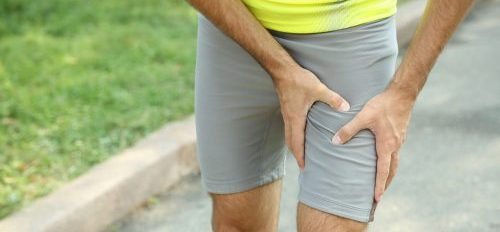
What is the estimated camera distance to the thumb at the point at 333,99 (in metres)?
2.03

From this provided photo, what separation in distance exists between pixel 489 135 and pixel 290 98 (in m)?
2.77

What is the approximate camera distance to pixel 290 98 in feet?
6.89

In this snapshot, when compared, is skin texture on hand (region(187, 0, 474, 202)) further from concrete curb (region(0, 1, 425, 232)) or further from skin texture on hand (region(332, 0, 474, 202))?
concrete curb (region(0, 1, 425, 232))

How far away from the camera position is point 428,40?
2.03 metres

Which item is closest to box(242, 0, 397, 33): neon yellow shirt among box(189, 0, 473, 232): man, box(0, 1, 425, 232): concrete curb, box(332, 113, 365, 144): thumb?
box(189, 0, 473, 232): man

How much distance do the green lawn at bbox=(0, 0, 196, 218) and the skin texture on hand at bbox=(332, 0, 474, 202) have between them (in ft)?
6.75

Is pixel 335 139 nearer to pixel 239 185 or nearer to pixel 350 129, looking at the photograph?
pixel 350 129

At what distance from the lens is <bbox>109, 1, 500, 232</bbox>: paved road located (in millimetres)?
3805

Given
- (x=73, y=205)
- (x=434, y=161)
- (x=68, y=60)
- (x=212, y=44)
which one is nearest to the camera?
(x=212, y=44)

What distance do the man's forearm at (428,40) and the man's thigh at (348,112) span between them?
48mm

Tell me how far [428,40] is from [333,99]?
0.78 ft

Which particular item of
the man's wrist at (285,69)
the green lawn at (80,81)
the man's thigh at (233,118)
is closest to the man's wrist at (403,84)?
the man's wrist at (285,69)

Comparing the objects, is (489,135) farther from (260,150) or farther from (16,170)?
(260,150)

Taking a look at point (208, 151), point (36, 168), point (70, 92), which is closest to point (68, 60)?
point (70, 92)
